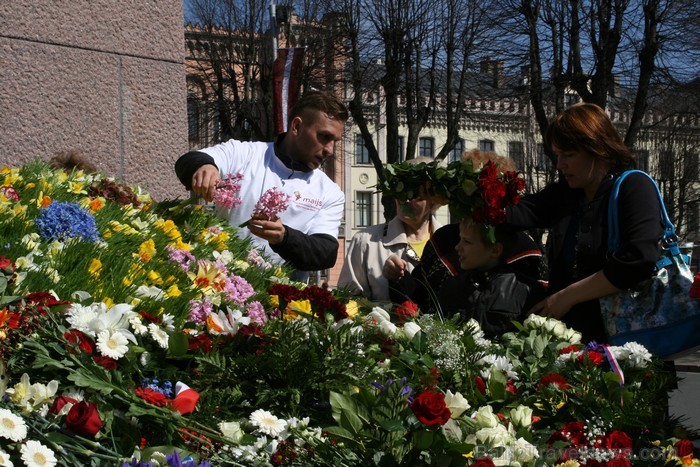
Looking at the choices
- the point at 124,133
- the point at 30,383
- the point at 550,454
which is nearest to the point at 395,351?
the point at 550,454

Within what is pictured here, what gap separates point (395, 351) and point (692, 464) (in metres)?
0.71

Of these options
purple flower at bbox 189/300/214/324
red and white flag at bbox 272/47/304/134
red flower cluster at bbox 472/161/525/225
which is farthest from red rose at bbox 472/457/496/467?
red and white flag at bbox 272/47/304/134

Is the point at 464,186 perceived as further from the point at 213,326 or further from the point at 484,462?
→ the point at 484,462

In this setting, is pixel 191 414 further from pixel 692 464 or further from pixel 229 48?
pixel 229 48

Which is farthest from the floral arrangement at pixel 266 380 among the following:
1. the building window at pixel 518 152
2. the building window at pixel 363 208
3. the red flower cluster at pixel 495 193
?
the building window at pixel 363 208

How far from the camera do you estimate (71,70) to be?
13.1 ft

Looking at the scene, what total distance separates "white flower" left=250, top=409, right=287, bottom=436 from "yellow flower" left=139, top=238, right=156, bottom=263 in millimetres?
907

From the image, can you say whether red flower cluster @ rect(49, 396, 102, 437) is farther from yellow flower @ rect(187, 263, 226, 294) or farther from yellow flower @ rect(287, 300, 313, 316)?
yellow flower @ rect(187, 263, 226, 294)

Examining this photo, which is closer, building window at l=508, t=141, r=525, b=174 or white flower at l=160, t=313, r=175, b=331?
white flower at l=160, t=313, r=175, b=331

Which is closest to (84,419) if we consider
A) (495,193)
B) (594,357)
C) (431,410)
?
(431,410)

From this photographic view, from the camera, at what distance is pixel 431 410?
5.23 ft

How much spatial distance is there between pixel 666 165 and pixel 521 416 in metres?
30.8

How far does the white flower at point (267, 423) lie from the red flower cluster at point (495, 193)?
149 cm

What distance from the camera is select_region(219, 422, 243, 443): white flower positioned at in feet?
5.60
